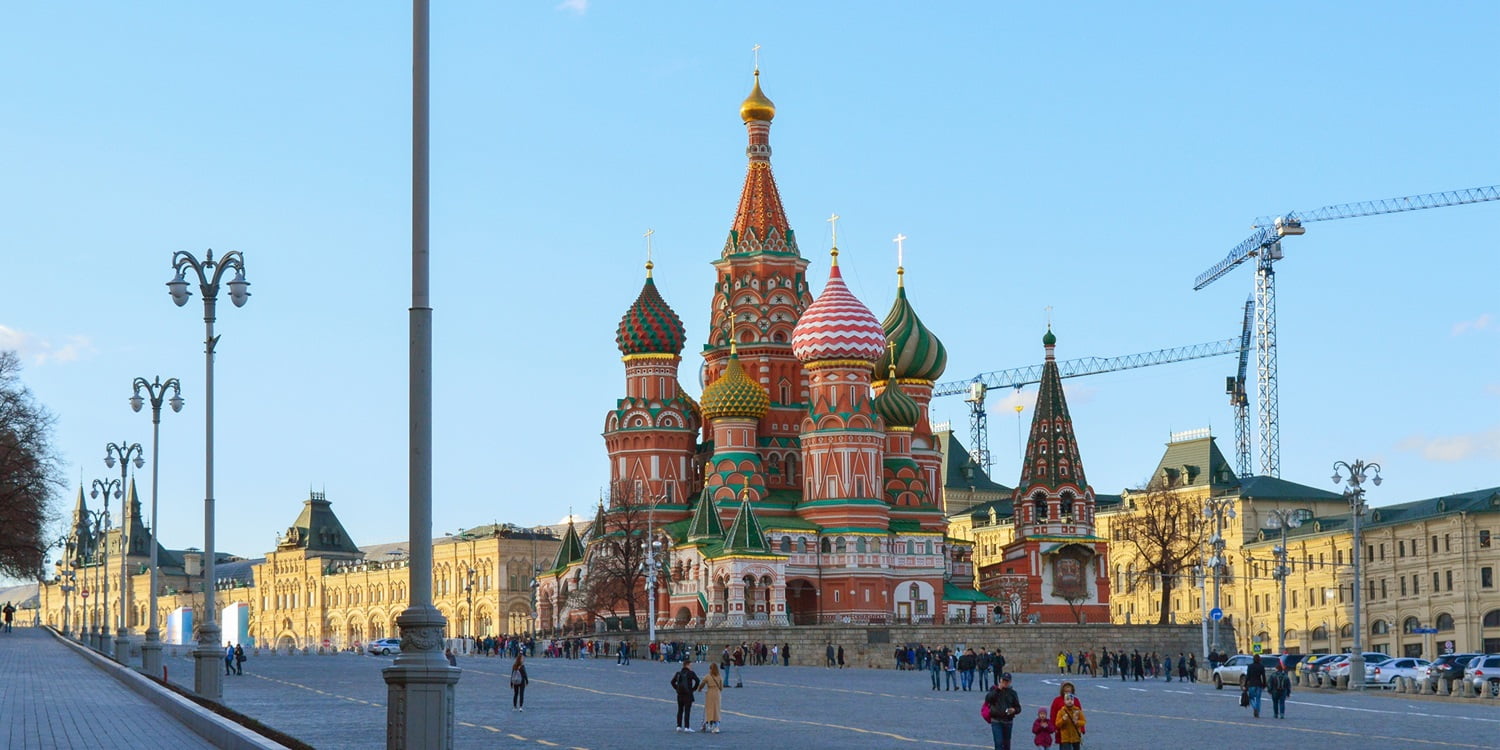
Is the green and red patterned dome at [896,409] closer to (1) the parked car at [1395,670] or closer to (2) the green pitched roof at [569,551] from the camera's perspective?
(2) the green pitched roof at [569,551]

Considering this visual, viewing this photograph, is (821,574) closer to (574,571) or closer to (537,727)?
(574,571)

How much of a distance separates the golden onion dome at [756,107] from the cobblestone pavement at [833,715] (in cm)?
4800

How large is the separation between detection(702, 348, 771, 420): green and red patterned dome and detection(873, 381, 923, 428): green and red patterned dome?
6299mm

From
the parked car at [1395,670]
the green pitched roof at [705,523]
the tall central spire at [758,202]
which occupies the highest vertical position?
the tall central spire at [758,202]

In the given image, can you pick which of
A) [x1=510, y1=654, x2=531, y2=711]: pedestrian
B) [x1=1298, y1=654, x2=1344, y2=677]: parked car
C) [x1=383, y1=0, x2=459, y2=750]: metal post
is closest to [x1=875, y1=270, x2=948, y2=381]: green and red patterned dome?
[x1=1298, y1=654, x2=1344, y2=677]: parked car

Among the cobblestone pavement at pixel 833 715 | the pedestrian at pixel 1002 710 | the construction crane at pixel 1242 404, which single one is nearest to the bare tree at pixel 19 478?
the cobblestone pavement at pixel 833 715

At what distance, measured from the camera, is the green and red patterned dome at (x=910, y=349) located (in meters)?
102

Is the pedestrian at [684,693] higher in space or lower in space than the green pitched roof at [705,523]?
lower

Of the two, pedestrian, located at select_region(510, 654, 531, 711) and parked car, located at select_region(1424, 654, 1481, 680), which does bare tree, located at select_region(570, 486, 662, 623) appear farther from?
pedestrian, located at select_region(510, 654, 531, 711)

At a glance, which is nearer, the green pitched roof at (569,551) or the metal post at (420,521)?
the metal post at (420,521)

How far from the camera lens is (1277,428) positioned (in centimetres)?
14338

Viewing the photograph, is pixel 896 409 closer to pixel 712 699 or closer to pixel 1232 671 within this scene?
pixel 1232 671

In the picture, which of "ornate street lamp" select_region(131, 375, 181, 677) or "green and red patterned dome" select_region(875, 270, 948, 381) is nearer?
"ornate street lamp" select_region(131, 375, 181, 677)

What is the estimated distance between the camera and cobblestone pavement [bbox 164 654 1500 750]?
95.1ft
